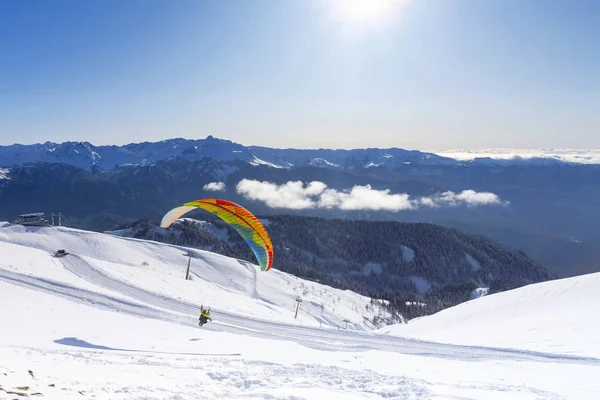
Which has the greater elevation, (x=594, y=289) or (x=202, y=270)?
(x=594, y=289)

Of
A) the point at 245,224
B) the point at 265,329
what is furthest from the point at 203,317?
the point at 245,224

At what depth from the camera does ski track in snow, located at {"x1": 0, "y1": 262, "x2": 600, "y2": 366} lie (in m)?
20.5

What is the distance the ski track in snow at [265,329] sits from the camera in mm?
20484

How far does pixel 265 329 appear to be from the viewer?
2633cm

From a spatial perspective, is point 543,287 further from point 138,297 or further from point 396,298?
point 396,298

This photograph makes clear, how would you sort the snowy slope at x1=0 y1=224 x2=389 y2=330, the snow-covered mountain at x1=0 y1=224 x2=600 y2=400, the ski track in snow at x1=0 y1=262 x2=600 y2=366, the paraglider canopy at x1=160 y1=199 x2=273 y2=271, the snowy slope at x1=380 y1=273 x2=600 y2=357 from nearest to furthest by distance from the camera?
the snow-covered mountain at x1=0 y1=224 x2=600 y2=400
the ski track in snow at x1=0 y1=262 x2=600 y2=366
the snowy slope at x1=380 y1=273 x2=600 y2=357
the paraglider canopy at x1=160 y1=199 x2=273 y2=271
the snowy slope at x1=0 y1=224 x2=389 y2=330

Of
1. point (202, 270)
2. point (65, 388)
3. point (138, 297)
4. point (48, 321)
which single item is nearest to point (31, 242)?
point (202, 270)

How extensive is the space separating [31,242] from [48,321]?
4368cm

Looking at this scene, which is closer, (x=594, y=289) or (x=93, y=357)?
(x=93, y=357)

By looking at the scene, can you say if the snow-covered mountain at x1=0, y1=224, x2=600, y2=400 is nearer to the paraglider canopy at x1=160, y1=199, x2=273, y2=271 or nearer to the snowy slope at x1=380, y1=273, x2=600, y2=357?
the snowy slope at x1=380, y1=273, x2=600, y2=357

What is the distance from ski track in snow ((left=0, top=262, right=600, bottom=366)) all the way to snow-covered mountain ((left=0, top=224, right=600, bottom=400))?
4.0 inches

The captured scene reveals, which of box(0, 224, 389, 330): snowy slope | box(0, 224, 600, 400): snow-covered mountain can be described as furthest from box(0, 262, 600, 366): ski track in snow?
box(0, 224, 389, 330): snowy slope

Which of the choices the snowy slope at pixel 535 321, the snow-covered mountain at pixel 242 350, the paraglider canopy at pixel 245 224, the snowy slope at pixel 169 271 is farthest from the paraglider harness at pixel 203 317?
the snowy slope at pixel 535 321

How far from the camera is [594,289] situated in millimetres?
33844
